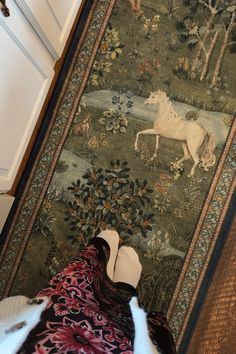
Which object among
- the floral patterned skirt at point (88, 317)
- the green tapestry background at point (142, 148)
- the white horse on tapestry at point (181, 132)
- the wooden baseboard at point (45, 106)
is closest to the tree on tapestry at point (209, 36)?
the green tapestry background at point (142, 148)

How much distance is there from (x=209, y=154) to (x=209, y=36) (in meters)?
0.38

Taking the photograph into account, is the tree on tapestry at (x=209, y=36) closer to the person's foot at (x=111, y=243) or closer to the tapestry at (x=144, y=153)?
the tapestry at (x=144, y=153)

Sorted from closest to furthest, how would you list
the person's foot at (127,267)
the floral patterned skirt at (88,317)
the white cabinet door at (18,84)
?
the floral patterned skirt at (88,317) → the white cabinet door at (18,84) → the person's foot at (127,267)

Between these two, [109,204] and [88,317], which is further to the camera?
[109,204]

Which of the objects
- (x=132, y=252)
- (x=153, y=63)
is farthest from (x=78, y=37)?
(x=132, y=252)

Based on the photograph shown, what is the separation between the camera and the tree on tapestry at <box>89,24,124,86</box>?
147 cm

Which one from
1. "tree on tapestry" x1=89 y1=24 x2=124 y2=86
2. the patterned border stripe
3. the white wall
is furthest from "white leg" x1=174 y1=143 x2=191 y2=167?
the white wall

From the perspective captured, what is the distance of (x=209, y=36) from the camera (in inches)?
56.5

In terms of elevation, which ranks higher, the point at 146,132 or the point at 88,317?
the point at 146,132

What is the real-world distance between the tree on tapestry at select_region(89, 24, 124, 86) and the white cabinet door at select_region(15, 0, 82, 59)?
129mm

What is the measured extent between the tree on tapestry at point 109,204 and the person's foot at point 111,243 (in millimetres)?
39

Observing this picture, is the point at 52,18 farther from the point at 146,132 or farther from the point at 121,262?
the point at 121,262

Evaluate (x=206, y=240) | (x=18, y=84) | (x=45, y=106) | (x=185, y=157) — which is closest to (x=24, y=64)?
(x=18, y=84)

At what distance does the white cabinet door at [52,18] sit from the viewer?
3.55 feet
